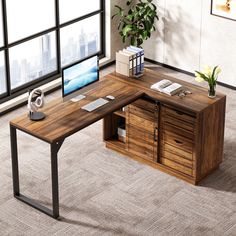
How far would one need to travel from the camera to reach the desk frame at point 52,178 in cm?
658

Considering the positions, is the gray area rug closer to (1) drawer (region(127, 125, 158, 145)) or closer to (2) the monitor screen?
(1) drawer (region(127, 125, 158, 145))

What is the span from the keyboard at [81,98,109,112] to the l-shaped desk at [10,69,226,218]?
0.19 ft

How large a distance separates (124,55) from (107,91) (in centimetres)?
44

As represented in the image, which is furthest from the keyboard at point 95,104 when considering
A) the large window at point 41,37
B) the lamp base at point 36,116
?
the large window at point 41,37

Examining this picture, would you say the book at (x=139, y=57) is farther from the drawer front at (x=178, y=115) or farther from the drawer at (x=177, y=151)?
the drawer at (x=177, y=151)

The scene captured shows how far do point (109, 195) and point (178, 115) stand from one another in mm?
1005

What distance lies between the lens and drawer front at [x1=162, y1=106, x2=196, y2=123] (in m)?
7.13

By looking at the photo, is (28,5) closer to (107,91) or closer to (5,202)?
(107,91)

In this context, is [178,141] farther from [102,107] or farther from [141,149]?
[102,107]

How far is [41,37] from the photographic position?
902 cm

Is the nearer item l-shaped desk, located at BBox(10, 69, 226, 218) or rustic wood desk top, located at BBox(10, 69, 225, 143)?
rustic wood desk top, located at BBox(10, 69, 225, 143)

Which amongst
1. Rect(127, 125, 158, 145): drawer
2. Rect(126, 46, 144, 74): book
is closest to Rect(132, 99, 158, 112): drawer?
Rect(127, 125, 158, 145): drawer

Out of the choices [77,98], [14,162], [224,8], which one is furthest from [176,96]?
[224,8]

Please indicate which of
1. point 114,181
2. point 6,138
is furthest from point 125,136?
point 6,138
